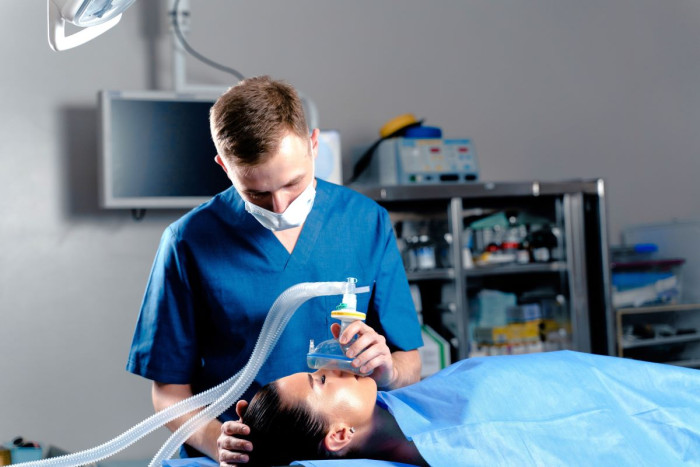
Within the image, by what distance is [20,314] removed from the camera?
10.4ft

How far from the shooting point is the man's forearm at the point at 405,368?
1.61m

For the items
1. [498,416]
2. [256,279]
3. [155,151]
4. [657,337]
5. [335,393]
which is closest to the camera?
[498,416]

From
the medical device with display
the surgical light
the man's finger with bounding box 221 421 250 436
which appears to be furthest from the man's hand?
the medical device with display

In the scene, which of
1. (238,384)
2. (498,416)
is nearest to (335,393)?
(238,384)

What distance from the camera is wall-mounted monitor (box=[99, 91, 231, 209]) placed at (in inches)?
120

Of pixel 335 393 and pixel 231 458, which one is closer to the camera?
pixel 231 458

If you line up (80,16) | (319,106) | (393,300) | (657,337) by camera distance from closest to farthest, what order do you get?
(80,16) < (393,300) < (657,337) < (319,106)

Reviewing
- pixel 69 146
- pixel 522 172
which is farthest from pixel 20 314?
pixel 522 172

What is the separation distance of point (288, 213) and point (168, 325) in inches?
14.2

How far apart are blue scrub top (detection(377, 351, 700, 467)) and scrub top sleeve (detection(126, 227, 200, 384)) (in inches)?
17.2

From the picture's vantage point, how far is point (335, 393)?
1.52 meters

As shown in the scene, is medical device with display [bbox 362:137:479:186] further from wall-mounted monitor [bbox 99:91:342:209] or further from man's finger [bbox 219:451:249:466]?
man's finger [bbox 219:451:249:466]

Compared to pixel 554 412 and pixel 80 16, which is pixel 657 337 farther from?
pixel 80 16

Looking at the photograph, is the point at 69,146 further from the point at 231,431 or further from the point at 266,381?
the point at 231,431
